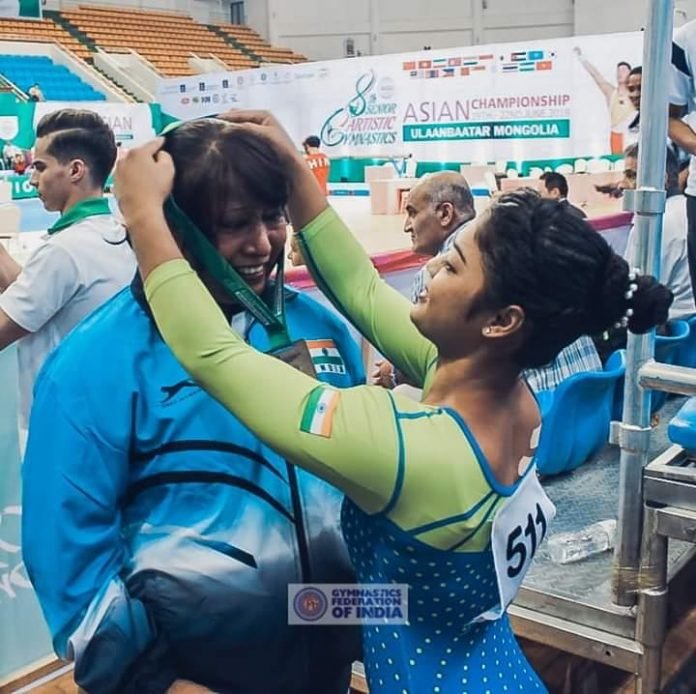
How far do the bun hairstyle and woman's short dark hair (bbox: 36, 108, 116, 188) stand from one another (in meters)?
1.41

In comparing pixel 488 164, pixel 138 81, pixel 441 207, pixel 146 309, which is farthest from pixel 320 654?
pixel 138 81

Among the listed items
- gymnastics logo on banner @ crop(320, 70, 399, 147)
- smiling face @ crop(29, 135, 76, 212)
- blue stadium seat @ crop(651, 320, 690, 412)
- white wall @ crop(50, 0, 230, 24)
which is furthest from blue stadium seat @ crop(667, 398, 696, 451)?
white wall @ crop(50, 0, 230, 24)

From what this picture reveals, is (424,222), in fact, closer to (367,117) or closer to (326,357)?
(326,357)

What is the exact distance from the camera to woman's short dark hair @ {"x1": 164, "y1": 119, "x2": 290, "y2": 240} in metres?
0.79

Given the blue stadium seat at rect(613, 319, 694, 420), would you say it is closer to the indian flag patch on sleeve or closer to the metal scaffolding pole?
the metal scaffolding pole

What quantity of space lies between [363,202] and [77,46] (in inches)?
329

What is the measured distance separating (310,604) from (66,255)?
3.98ft

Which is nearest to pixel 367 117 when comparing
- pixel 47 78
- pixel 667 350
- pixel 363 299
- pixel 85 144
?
pixel 47 78

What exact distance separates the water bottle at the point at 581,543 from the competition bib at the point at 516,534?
941 millimetres

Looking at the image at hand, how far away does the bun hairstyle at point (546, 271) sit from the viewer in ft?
2.70

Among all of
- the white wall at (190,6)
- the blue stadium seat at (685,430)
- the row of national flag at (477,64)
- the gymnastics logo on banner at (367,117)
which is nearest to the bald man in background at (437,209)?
the blue stadium seat at (685,430)

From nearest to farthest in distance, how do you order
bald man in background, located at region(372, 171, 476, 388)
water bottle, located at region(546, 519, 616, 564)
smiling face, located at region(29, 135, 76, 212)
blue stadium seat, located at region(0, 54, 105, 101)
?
water bottle, located at region(546, 519, 616, 564), smiling face, located at region(29, 135, 76, 212), bald man in background, located at region(372, 171, 476, 388), blue stadium seat, located at region(0, 54, 105, 101)

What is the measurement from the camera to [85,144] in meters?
2.08

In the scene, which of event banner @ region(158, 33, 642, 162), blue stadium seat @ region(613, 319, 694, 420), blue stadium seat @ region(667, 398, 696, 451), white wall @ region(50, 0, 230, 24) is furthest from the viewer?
white wall @ region(50, 0, 230, 24)
